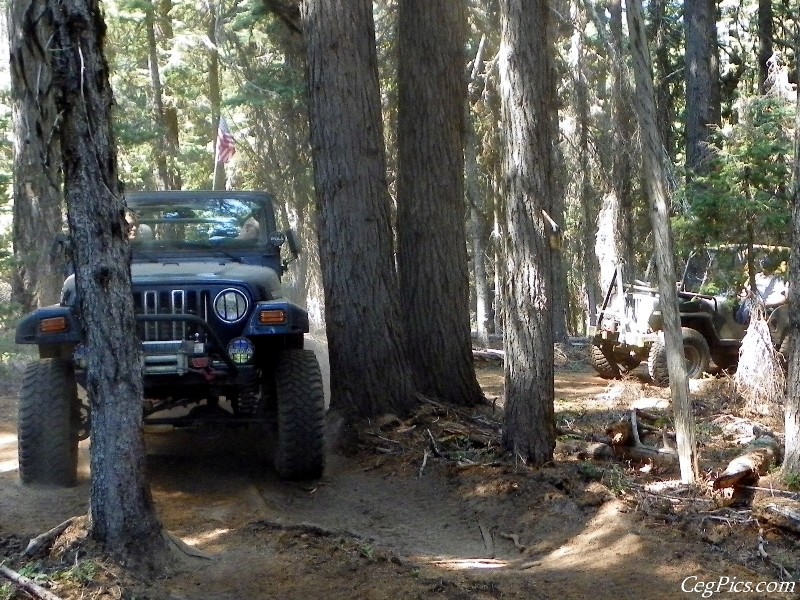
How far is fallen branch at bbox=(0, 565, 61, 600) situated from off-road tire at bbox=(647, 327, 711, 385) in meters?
10.5

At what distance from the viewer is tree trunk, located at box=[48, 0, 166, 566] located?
509 cm

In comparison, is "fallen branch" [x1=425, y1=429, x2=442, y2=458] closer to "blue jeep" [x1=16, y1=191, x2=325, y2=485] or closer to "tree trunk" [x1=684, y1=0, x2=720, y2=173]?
"blue jeep" [x1=16, y1=191, x2=325, y2=485]

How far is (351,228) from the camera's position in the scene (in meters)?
9.38

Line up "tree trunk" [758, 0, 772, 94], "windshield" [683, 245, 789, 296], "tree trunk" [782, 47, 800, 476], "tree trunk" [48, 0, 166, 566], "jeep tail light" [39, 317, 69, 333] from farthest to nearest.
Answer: "tree trunk" [758, 0, 772, 94] → "windshield" [683, 245, 789, 296] → "jeep tail light" [39, 317, 69, 333] → "tree trunk" [782, 47, 800, 476] → "tree trunk" [48, 0, 166, 566]

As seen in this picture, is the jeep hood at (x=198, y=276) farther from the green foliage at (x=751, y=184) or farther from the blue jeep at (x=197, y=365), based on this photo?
the green foliage at (x=751, y=184)

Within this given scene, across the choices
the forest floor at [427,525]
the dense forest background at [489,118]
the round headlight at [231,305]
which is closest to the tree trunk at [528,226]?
the forest floor at [427,525]

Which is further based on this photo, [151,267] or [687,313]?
[687,313]

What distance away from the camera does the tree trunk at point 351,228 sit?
369 inches

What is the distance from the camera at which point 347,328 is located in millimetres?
9391

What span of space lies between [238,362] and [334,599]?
8.39 ft

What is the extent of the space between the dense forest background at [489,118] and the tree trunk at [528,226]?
458 cm

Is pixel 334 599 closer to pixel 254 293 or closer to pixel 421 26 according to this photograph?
pixel 254 293

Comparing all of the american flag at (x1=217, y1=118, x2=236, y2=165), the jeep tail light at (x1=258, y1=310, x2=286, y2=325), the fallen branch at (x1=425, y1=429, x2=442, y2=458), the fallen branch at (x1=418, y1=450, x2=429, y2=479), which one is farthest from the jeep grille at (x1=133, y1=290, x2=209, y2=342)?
the american flag at (x1=217, y1=118, x2=236, y2=165)

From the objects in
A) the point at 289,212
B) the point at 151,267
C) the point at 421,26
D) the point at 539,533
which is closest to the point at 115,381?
the point at 151,267
